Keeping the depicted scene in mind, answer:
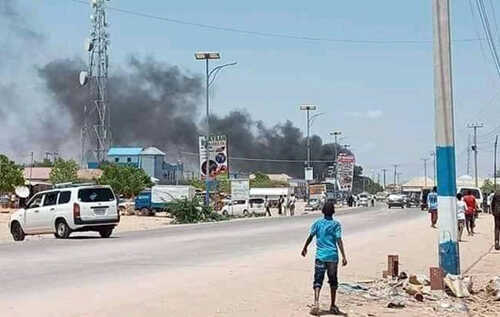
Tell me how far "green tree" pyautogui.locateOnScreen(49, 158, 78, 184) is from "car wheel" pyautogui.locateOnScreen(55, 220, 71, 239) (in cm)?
7519

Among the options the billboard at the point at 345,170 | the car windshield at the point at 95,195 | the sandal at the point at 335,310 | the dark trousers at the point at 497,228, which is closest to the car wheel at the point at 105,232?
the car windshield at the point at 95,195

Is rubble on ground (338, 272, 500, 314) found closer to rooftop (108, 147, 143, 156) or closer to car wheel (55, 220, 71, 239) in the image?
car wheel (55, 220, 71, 239)

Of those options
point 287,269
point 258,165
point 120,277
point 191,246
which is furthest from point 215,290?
point 258,165

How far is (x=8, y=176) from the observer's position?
288 feet

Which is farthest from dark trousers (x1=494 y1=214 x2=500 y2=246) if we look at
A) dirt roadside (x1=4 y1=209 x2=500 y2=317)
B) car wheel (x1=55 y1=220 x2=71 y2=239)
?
car wheel (x1=55 y1=220 x2=71 y2=239)

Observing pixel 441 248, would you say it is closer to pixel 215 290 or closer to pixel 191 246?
pixel 215 290

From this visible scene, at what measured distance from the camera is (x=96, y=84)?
9762 cm

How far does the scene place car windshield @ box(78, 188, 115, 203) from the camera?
2945 cm

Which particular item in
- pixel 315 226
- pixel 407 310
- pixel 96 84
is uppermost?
pixel 96 84

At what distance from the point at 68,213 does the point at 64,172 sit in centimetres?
8046

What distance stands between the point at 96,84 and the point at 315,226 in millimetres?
88421

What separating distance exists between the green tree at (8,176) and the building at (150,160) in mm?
50111

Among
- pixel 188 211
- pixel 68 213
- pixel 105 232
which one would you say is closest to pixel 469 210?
pixel 105 232

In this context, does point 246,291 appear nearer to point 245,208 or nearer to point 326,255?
point 326,255
